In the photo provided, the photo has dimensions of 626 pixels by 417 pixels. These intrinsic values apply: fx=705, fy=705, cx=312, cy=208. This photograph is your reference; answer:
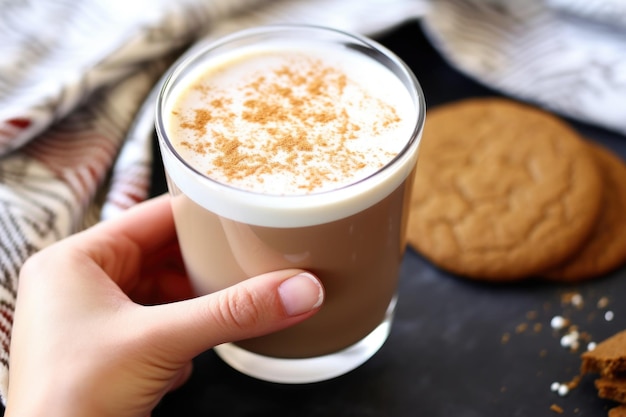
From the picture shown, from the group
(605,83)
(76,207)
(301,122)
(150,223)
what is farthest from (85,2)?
(605,83)

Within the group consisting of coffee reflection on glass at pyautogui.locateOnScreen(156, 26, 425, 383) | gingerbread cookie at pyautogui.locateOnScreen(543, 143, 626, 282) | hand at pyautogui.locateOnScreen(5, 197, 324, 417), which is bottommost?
gingerbread cookie at pyautogui.locateOnScreen(543, 143, 626, 282)

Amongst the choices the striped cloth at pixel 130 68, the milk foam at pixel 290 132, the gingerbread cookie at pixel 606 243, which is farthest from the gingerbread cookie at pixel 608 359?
the striped cloth at pixel 130 68

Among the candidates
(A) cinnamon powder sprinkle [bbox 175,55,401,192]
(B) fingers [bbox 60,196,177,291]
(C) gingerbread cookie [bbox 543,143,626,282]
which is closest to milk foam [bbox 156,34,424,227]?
(A) cinnamon powder sprinkle [bbox 175,55,401,192]

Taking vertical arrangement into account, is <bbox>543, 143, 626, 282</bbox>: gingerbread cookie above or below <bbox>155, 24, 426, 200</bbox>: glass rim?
below

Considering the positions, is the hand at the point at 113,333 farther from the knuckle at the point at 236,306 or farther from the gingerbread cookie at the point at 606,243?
the gingerbread cookie at the point at 606,243

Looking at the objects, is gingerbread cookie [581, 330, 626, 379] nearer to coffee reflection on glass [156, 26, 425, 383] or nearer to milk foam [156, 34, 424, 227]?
coffee reflection on glass [156, 26, 425, 383]

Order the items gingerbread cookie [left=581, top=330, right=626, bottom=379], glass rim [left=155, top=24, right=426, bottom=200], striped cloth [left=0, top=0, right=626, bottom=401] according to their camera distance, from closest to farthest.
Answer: glass rim [left=155, top=24, right=426, bottom=200], gingerbread cookie [left=581, top=330, right=626, bottom=379], striped cloth [left=0, top=0, right=626, bottom=401]
